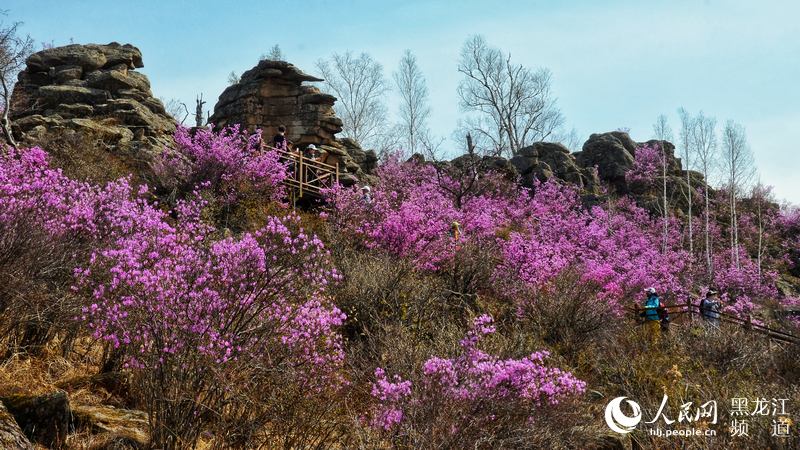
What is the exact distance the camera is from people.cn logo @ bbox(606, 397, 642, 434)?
258 inches

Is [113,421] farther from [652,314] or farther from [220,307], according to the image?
[652,314]

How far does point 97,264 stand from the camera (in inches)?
269

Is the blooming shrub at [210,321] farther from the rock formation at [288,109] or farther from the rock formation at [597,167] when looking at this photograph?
the rock formation at [597,167]

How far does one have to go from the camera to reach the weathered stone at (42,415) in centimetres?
435

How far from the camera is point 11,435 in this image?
12.7ft

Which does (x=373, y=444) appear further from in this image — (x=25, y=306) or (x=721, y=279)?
(x=721, y=279)

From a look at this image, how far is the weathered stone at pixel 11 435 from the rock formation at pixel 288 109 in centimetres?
2221

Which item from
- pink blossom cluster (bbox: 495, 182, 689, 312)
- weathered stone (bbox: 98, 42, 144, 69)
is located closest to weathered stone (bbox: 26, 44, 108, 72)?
weathered stone (bbox: 98, 42, 144, 69)

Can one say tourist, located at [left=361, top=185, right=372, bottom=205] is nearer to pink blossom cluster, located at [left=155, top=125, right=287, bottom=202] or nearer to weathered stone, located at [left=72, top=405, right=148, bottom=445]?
pink blossom cluster, located at [left=155, top=125, right=287, bottom=202]

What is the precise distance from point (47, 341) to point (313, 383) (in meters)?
3.11

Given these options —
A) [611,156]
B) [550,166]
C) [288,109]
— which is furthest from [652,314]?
[611,156]

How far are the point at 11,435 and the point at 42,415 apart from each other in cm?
56

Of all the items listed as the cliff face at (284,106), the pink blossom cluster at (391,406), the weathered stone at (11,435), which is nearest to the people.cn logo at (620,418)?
the pink blossom cluster at (391,406)

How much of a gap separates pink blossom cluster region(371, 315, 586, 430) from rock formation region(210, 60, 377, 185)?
2075cm
